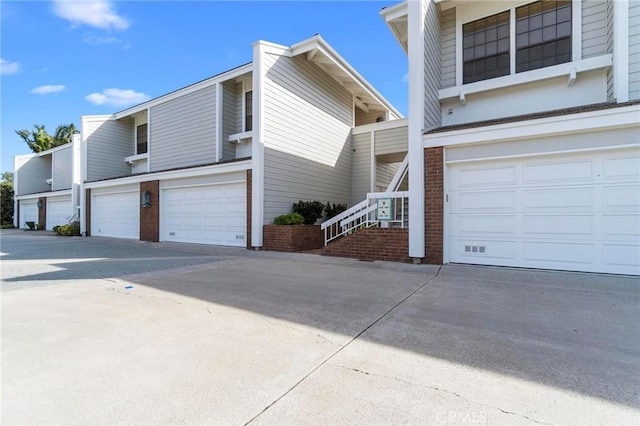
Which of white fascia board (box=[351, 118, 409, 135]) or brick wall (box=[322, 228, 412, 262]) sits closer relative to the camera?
brick wall (box=[322, 228, 412, 262])

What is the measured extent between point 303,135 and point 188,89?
5393mm

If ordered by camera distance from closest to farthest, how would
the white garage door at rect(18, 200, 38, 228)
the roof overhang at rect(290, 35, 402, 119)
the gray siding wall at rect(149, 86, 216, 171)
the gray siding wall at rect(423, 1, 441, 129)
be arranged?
the gray siding wall at rect(423, 1, 441, 129), the roof overhang at rect(290, 35, 402, 119), the gray siding wall at rect(149, 86, 216, 171), the white garage door at rect(18, 200, 38, 228)

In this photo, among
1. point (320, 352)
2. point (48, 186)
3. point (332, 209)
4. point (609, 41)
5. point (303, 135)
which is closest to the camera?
point (320, 352)

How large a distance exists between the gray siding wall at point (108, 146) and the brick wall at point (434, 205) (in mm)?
16073

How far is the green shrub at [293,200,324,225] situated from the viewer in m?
10.5

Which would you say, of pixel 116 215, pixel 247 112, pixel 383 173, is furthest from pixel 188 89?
pixel 383 173

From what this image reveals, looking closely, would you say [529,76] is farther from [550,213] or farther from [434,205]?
[434,205]

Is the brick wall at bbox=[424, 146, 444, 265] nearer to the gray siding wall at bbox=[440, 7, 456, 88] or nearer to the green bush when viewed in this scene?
the gray siding wall at bbox=[440, 7, 456, 88]

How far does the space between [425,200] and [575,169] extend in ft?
9.17

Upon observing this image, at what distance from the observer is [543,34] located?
25.9 ft

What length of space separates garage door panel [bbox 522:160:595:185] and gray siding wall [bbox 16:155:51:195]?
30.1 metres

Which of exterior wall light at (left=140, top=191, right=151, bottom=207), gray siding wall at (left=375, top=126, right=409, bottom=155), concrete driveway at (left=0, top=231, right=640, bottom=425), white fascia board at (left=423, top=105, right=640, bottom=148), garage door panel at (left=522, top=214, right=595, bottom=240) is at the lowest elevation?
concrete driveway at (left=0, top=231, right=640, bottom=425)

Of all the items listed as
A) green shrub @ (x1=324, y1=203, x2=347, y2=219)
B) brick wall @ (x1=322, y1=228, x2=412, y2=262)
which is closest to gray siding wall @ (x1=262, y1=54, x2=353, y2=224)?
green shrub @ (x1=324, y1=203, x2=347, y2=219)

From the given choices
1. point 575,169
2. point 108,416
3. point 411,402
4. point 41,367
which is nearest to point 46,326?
point 41,367
